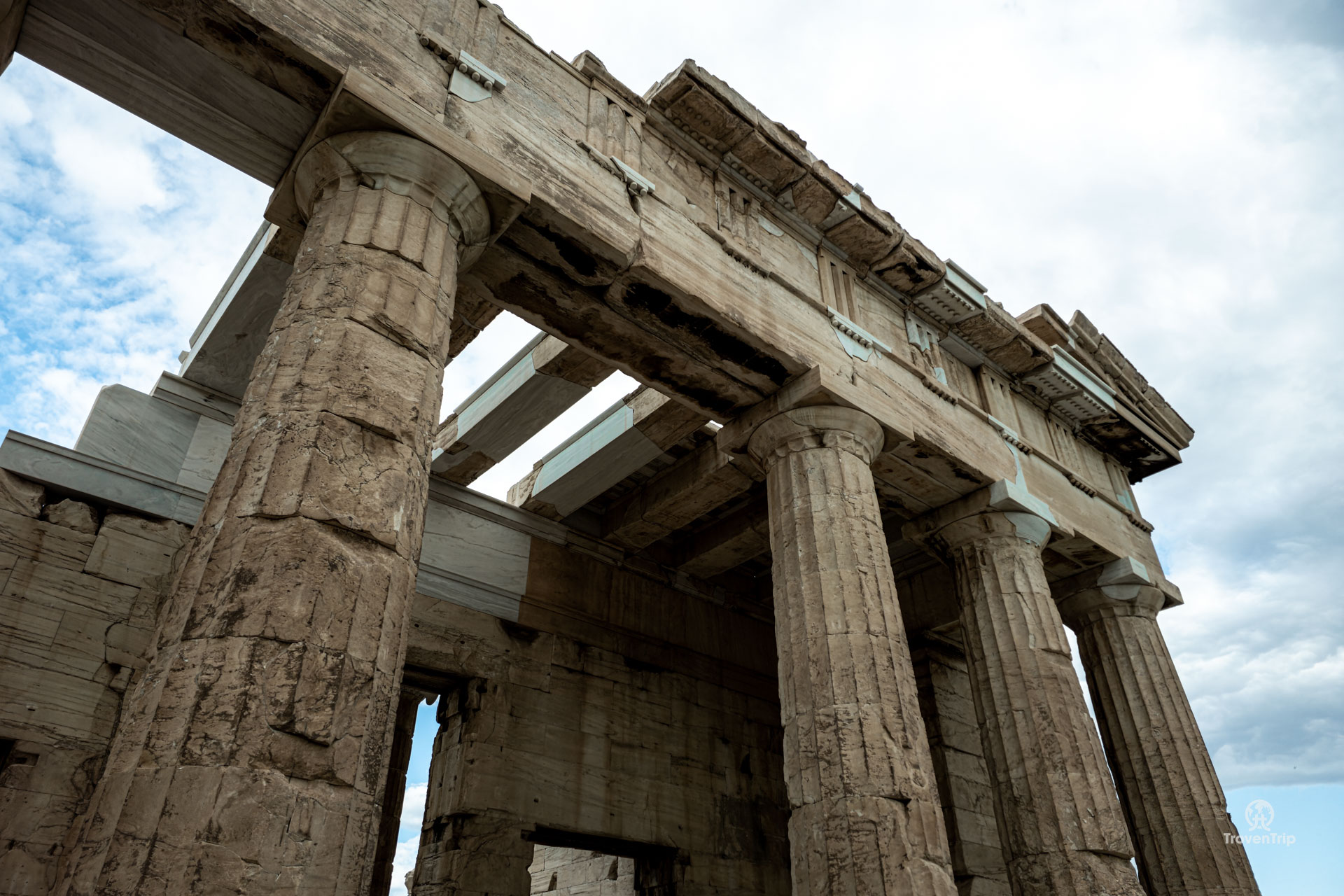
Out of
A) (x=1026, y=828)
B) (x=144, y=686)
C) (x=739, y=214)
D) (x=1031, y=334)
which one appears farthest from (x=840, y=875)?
(x=1031, y=334)

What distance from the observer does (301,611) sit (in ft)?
12.5

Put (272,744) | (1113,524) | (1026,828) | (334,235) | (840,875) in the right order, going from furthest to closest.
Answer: (1113,524) < (1026,828) < (840,875) < (334,235) < (272,744)

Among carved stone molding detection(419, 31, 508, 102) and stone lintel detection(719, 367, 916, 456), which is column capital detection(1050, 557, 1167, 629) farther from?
carved stone molding detection(419, 31, 508, 102)

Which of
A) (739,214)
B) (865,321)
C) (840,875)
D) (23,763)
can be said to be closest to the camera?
(840,875)

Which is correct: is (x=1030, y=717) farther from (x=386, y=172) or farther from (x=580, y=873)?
(x=580, y=873)

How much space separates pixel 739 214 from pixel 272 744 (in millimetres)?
6824

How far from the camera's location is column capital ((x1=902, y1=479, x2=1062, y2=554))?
9.58 m

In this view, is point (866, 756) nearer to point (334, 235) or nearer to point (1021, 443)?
point (334, 235)

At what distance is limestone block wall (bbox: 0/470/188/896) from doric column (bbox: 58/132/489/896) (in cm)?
368

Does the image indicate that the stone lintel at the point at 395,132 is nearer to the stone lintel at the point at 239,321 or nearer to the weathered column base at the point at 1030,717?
the stone lintel at the point at 239,321

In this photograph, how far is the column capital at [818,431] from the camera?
8070 mm

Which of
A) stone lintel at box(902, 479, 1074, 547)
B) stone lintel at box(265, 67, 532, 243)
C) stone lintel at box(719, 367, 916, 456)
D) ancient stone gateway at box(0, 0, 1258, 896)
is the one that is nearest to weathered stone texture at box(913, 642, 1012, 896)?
ancient stone gateway at box(0, 0, 1258, 896)

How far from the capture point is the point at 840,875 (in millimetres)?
5828

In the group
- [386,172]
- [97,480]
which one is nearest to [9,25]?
[386,172]
